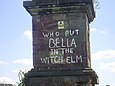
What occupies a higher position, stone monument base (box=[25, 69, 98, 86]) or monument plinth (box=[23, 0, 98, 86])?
monument plinth (box=[23, 0, 98, 86])

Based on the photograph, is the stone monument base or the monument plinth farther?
the monument plinth

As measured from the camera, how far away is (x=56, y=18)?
1031 centimetres

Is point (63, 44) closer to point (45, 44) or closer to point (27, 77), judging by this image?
point (45, 44)

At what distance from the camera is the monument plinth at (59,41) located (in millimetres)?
9906

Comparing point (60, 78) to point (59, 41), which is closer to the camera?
point (60, 78)

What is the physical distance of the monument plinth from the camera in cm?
991

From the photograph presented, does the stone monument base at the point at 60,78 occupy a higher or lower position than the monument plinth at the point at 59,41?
lower

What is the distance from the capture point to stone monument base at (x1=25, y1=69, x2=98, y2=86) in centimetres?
970

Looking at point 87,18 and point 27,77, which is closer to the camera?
point 27,77

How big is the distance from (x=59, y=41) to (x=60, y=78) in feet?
3.79

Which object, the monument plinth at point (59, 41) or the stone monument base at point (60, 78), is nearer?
the stone monument base at point (60, 78)

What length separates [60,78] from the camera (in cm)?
985

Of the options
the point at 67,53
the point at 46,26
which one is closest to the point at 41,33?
the point at 46,26

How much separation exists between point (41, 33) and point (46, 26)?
27 cm
